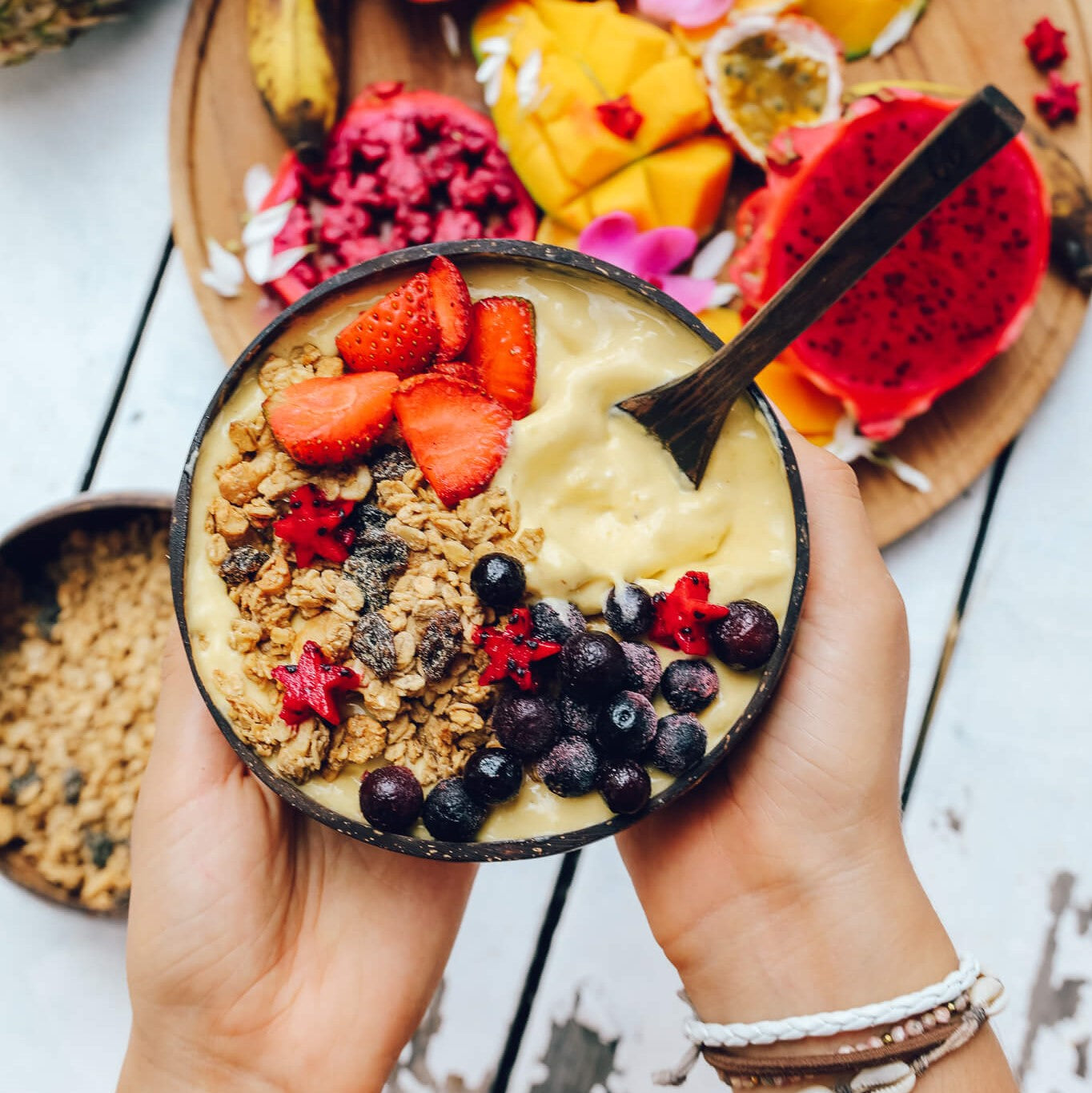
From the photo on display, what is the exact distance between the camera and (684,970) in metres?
1.60

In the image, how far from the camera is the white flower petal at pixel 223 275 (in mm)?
1943

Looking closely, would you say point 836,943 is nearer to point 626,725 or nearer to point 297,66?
point 626,725

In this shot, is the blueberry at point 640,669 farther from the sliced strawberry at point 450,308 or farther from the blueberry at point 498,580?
the sliced strawberry at point 450,308

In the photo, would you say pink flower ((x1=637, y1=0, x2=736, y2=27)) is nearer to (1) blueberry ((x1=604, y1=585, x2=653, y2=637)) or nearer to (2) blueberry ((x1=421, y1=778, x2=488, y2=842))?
(1) blueberry ((x1=604, y1=585, x2=653, y2=637))

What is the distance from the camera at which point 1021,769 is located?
2047 millimetres

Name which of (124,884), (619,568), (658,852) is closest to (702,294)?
(619,568)

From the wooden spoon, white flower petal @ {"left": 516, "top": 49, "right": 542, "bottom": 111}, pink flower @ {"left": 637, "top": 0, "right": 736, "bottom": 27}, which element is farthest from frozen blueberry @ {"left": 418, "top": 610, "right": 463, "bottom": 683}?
pink flower @ {"left": 637, "top": 0, "right": 736, "bottom": 27}

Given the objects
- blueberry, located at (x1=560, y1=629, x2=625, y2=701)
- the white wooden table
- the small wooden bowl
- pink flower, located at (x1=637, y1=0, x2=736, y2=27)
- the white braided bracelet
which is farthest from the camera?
the white wooden table

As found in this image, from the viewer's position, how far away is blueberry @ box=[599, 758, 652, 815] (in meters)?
1.19

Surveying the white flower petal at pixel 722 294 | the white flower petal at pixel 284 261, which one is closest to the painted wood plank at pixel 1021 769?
the white flower petal at pixel 722 294

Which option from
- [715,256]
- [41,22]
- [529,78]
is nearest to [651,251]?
[715,256]

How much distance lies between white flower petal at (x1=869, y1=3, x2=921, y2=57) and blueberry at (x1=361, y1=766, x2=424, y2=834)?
5.47ft

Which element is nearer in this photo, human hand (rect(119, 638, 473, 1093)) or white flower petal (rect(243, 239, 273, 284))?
human hand (rect(119, 638, 473, 1093))

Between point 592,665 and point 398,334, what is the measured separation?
1.53 feet
